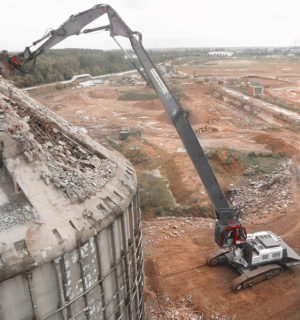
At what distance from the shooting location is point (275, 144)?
2586 centimetres

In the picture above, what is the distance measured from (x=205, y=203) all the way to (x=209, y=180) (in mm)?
8741

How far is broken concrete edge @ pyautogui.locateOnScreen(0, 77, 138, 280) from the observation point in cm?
441

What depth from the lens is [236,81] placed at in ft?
199

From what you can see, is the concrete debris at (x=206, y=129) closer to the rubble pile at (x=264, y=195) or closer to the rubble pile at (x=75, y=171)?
the rubble pile at (x=264, y=195)

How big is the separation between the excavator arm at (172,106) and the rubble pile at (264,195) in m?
7.11

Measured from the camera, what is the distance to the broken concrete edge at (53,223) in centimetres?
441

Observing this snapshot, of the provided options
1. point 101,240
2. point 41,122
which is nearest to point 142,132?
point 41,122

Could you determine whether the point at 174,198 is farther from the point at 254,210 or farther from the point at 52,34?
the point at 52,34

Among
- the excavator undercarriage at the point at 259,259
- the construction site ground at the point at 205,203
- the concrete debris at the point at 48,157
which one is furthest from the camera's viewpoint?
the excavator undercarriage at the point at 259,259

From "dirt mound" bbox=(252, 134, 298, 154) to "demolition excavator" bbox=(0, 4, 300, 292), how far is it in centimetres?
1466

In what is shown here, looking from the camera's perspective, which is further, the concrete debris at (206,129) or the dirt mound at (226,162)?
the concrete debris at (206,129)

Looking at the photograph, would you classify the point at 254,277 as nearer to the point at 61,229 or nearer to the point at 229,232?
the point at 229,232

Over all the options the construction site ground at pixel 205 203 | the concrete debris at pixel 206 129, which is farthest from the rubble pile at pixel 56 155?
the concrete debris at pixel 206 129

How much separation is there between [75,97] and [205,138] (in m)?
27.7
